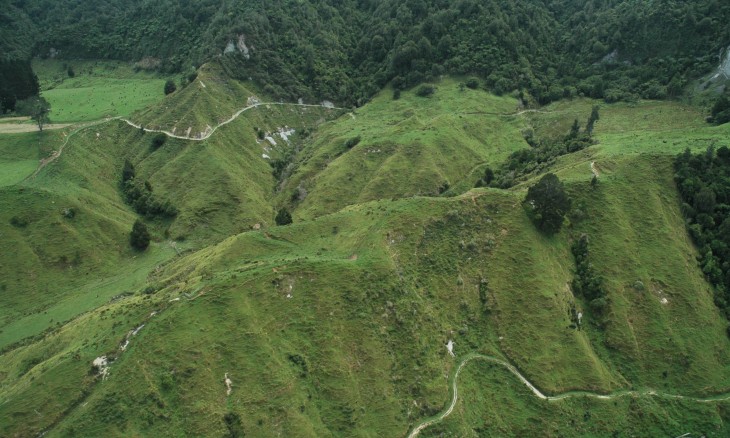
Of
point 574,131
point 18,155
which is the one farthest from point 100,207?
point 574,131

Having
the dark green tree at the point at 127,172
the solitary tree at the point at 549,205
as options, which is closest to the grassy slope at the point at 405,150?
the solitary tree at the point at 549,205

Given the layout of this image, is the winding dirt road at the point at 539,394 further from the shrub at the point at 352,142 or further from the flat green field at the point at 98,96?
the flat green field at the point at 98,96

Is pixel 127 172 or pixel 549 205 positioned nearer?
pixel 549 205

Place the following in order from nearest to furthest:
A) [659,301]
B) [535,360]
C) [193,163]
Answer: [535,360] → [659,301] → [193,163]

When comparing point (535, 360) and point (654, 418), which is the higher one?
point (535, 360)

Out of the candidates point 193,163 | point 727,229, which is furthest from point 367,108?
point 727,229

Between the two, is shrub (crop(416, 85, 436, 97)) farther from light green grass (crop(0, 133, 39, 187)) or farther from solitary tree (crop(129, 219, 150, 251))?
light green grass (crop(0, 133, 39, 187))

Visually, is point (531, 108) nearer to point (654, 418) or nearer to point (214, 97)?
Result: point (214, 97)

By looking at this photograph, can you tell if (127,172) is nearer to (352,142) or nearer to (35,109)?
(35,109)
